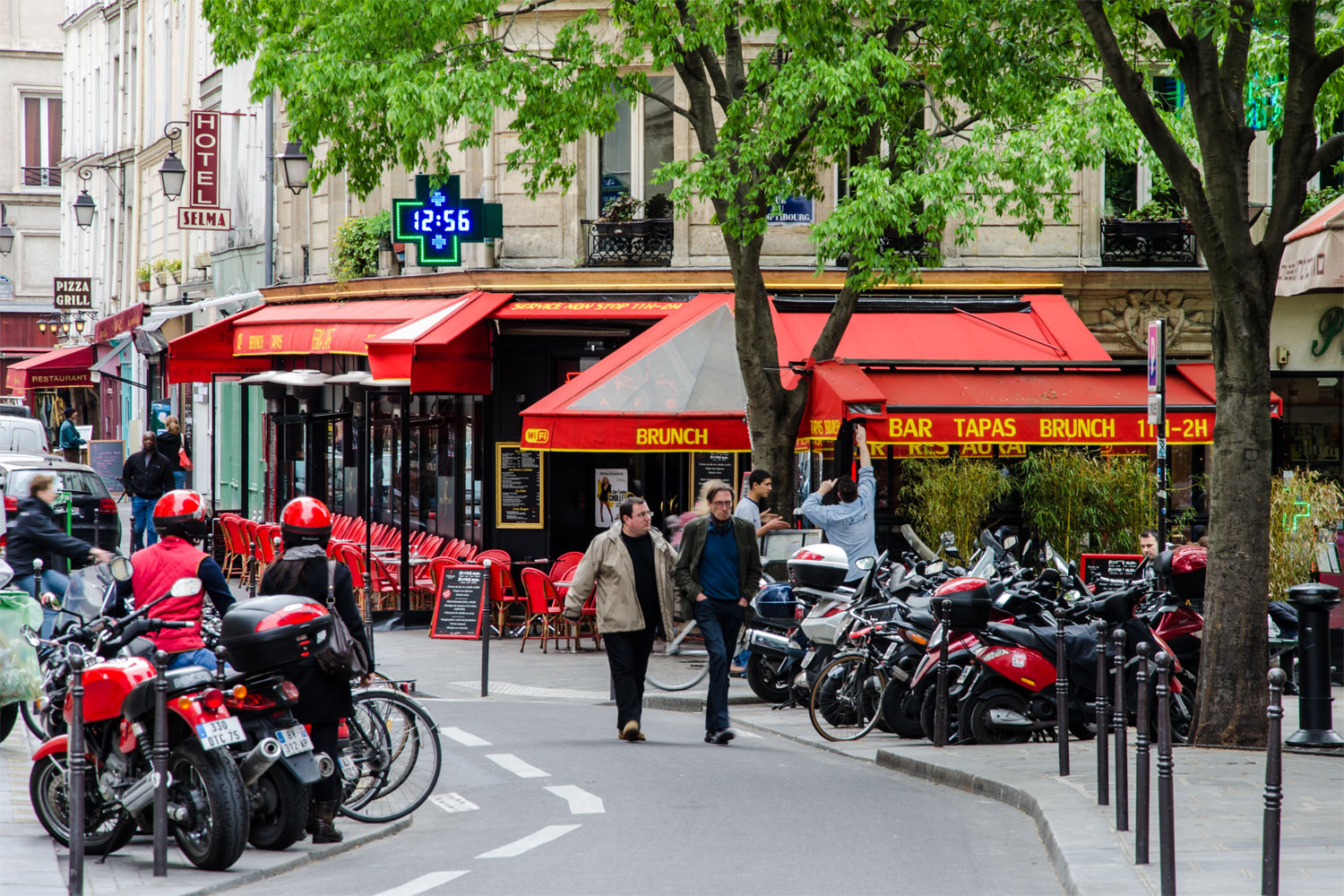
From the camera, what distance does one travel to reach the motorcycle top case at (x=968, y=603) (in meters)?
10.9

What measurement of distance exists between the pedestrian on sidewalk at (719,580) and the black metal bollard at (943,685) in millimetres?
1478

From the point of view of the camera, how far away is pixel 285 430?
27281 millimetres

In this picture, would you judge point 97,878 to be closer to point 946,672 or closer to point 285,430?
point 946,672

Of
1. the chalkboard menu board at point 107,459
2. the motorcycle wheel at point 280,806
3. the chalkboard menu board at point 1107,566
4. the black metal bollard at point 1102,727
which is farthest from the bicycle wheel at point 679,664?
the chalkboard menu board at point 107,459

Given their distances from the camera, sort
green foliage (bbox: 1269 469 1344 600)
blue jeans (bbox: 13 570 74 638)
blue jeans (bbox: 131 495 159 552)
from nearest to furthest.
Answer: green foliage (bbox: 1269 469 1344 600)
blue jeans (bbox: 13 570 74 638)
blue jeans (bbox: 131 495 159 552)

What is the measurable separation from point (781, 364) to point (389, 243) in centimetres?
725

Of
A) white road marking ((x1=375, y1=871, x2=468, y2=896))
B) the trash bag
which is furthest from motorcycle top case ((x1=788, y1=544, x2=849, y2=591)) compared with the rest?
white road marking ((x1=375, y1=871, x2=468, y2=896))

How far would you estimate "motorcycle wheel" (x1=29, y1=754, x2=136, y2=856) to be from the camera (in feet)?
25.4

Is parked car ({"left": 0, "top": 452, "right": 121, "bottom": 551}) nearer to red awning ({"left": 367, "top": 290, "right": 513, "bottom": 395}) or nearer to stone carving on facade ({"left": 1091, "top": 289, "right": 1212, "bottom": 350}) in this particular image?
red awning ({"left": 367, "top": 290, "right": 513, "bottom": 395})

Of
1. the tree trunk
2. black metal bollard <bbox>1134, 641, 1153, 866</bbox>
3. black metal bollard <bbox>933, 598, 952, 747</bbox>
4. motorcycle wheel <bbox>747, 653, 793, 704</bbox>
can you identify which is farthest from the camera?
motorcycle wheel <bbox>747, 653, 793, 704</bbox>

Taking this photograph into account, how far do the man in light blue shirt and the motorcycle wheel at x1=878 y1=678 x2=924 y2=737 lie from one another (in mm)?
2499

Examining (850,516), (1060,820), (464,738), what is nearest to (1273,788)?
(1060,820)

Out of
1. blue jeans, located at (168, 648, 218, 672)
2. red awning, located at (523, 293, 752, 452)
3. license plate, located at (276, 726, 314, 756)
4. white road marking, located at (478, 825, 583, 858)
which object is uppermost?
red awning, located at (523, 293, 752, 452)

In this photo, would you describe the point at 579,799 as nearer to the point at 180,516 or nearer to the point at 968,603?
the point at 180,516
